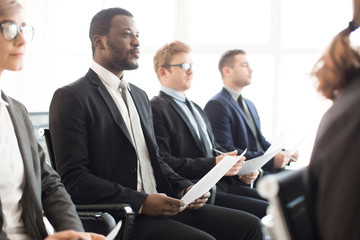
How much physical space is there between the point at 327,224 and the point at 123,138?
167cm

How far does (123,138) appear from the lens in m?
2.48

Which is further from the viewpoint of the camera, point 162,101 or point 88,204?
point 162,101

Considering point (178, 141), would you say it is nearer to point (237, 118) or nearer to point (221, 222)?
point (221, 222)

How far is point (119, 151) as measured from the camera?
97.0 inches

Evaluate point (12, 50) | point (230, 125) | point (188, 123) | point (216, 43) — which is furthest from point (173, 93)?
point (216, 43)

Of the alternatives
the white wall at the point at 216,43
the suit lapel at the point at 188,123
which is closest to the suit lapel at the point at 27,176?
the suit lapel at the point at 188,123

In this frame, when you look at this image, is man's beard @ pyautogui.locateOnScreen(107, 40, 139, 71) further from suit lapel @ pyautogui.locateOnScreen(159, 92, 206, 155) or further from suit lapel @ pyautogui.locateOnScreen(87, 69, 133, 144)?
suit lapel @ pyautogui.locateOnScreen(159, 92, 206, 155)

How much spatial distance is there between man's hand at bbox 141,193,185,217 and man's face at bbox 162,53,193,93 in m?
1.30

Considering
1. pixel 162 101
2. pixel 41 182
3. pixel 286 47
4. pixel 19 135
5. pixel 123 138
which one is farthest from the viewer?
pixel 286 47

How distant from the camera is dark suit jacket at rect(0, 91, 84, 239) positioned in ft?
5.92

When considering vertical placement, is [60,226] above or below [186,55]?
below

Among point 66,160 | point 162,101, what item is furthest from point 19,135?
point 162,101

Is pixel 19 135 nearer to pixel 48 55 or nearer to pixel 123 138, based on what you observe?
pixel 123 138

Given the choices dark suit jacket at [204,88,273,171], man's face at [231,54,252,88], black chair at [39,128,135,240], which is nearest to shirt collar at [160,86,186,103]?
dark suit jacket at [204,88,273,171]
